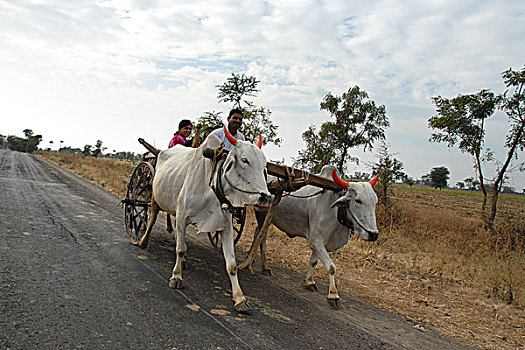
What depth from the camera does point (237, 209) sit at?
187 inches

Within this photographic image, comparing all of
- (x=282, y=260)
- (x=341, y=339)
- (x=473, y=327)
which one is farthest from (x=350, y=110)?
(x=341, y=339)

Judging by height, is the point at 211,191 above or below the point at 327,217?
above

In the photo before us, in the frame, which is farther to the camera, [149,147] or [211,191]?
[149,147]

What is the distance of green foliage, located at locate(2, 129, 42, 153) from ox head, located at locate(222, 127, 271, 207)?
116m

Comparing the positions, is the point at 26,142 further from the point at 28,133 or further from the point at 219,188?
the point at 219,188

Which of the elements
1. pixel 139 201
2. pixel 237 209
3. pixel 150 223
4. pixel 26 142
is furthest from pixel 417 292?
pixel 26 142

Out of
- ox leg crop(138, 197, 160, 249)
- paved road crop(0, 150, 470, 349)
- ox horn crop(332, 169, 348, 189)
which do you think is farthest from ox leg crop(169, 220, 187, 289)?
ox horn crop(332, 169, 348, 189)

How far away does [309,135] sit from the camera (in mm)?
16328

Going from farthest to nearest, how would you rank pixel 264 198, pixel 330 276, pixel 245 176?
pixel 330 276 < pixel 245 176 < pixel 264 198

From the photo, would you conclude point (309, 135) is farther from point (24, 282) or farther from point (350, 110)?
point (24, 282)

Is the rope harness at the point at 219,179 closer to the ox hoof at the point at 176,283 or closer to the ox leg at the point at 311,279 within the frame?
the ox hoof at the point at 176,283

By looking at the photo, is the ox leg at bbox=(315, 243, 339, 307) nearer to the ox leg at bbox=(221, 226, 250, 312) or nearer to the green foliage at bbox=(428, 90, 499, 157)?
the ox leg at bbox=(221, 226, 250, 312)

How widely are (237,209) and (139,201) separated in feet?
9.26

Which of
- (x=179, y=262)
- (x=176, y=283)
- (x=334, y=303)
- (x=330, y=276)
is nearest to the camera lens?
(x=176, y=283)
